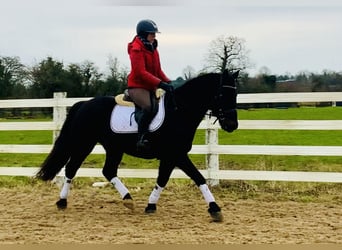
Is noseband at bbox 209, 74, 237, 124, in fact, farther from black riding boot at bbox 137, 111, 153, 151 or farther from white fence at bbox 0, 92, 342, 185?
white fence at bbox 0, 92, 342, 185

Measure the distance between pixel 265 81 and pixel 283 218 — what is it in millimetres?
8758

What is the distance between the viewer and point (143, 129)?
6.21m

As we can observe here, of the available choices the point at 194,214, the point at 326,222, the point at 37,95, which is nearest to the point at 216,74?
the point at 194,214

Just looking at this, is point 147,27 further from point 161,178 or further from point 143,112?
point 161,178

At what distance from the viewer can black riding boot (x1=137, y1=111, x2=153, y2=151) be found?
618cm

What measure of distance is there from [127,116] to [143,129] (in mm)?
368

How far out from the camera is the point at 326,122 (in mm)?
7453

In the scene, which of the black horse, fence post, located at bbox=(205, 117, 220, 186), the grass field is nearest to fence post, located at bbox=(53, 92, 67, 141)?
the grass field

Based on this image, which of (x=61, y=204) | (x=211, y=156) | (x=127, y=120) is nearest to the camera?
(x=127, y=120)

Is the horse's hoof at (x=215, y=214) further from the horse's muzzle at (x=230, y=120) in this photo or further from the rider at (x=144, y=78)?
the rider at (x=144, y=78)

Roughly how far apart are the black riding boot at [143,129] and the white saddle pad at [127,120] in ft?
0.20

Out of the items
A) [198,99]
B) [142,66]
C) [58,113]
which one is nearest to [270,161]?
[58,113]

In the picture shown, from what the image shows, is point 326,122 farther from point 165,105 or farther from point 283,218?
point 165,105

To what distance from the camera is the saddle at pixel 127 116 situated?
6.23 m
